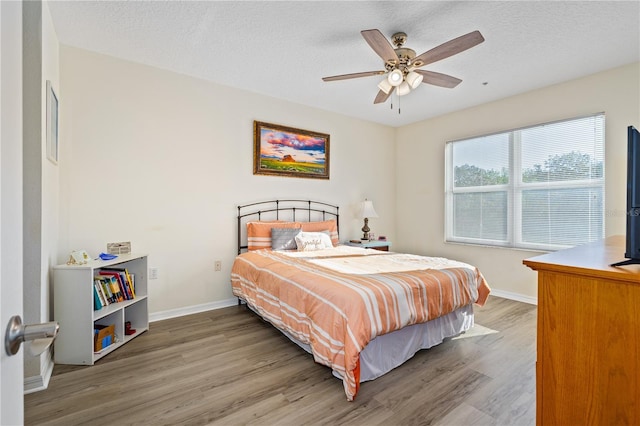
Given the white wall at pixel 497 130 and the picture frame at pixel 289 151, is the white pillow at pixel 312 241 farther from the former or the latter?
the white wall at pixel 497 130

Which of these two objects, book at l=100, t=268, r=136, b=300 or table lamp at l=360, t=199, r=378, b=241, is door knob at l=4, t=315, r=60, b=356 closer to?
book at l=100, t=268, r=136, b=300

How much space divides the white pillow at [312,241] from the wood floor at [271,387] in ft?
3.95

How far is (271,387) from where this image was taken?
2.01 metres

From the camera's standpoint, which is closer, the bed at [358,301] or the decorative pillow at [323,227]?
the bed at [358,301]

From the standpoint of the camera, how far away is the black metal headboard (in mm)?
3812

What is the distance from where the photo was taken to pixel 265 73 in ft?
10.9

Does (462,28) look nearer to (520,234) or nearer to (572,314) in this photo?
(572,314)

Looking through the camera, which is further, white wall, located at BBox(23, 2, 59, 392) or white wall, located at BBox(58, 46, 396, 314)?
white wall, located at BBox(58, 46, 396, 314)

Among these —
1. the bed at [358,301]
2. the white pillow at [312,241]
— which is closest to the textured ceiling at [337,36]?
the white pillow at [312,241]

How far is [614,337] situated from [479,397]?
1.29 metres

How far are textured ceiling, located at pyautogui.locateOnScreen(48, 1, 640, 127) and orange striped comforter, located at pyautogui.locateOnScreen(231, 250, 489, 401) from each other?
2.01m

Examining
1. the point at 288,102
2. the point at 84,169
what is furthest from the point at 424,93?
the point at 84,169

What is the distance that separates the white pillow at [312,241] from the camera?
12.0 feet

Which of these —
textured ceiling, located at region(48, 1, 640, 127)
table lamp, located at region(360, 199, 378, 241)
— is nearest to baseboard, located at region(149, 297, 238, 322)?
table lamp, located at region(360, 199, 378, 241)
